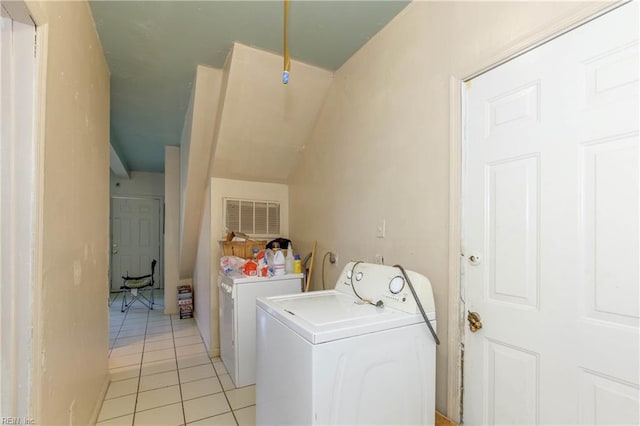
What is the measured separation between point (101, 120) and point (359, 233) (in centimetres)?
204

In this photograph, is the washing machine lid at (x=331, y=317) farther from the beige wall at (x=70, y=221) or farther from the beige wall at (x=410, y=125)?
the beige wall at (x=70, y=221)

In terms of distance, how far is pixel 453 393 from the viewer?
1426 millimetres

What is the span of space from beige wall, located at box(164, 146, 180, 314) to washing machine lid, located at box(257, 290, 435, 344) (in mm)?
3481

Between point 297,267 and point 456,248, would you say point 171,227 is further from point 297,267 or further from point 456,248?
point 456,248

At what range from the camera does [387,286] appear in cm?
151

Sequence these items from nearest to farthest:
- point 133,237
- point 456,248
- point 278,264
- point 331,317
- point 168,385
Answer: point 331,317
point 456,248
point 168,385
point 278,264
point 133,237

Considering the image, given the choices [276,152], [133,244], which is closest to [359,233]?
[276,152]

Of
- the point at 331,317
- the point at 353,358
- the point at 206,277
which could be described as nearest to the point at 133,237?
the point at 206,277

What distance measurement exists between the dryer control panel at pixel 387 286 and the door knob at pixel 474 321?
16 centimetres

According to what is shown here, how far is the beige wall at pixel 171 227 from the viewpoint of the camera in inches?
177

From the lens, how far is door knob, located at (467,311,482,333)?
52.5 inches

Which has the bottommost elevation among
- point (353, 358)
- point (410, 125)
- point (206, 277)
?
point (206, 277)

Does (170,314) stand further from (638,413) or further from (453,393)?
(638,413)

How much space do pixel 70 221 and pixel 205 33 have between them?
4.62 feet
